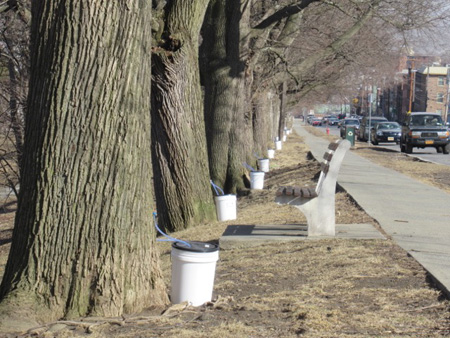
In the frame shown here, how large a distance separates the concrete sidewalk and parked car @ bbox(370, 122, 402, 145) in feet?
82.7

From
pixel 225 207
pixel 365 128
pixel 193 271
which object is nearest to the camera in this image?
pixel 193 271

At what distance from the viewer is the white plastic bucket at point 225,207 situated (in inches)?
435

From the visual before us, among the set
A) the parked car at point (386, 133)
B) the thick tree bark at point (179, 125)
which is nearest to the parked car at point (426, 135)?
the parked car at point (386, 133)

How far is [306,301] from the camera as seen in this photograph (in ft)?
18.2

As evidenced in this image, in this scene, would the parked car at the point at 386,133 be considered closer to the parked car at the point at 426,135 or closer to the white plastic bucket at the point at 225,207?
the parked car at the point at 426,135

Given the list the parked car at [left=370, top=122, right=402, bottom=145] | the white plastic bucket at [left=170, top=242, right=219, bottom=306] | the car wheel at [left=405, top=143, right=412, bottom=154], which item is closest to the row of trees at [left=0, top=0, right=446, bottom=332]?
the white plastic bucket at [left=170, top=242, right=219, bottom=306]

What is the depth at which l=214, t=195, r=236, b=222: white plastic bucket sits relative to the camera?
36.2 ft

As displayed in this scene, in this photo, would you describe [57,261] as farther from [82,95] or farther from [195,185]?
[195,185]

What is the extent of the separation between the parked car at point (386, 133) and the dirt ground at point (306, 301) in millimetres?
35582

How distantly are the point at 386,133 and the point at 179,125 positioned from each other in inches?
1320

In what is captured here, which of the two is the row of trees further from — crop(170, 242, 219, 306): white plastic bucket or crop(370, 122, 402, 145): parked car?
crop(370, 122, 402, 145): parked car

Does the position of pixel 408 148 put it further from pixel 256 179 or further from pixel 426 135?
pixel 256 179

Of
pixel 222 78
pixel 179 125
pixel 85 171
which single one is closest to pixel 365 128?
pixel 222 78

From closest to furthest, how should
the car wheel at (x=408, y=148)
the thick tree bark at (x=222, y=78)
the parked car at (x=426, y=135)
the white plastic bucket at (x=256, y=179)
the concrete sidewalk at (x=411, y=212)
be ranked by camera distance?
the concrete sidewalk at (x=411, y=212) < the thick tree bark at (x=222, y=78) < the white plastic bucket at (x=256, y=179) < the parked car at (x=426, y=135) < the car wheel at (x=408, y=148)
